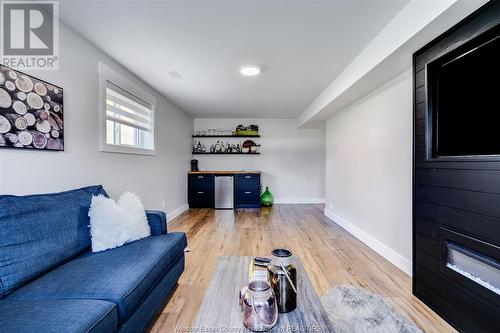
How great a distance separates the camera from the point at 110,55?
2582 mm

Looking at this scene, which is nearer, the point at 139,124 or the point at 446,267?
the point at 446,267

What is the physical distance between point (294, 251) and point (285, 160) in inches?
144

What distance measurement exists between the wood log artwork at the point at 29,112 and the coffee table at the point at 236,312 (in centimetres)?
167

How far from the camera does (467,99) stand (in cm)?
155

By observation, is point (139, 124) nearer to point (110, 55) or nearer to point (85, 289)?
point (110, 55)

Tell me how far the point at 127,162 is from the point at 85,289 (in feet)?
6.78

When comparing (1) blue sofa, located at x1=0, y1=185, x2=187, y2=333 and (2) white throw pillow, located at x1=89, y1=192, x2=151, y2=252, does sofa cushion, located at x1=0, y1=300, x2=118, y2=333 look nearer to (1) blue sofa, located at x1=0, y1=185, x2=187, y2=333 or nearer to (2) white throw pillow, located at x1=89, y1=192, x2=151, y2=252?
(1) blue sofa, located at x1=0, y1=185, x2=187, y2=333

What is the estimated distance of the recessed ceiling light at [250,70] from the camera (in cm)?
287

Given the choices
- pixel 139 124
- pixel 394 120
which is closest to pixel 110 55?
pixel 139 124

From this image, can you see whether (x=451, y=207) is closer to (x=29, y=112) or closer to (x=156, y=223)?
(x=156, y=223)
